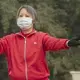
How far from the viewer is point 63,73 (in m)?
7.87

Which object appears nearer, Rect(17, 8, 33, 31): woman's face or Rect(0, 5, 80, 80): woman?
Rect(0, 5, 80, 80): woman

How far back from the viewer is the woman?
3.73 m

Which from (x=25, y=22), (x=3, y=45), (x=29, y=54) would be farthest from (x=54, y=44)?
(x=3, y=45)

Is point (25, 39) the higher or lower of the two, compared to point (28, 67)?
higher

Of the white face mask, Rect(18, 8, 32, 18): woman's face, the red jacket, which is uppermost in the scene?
Rect(18, 8, 32, 18): woman's face

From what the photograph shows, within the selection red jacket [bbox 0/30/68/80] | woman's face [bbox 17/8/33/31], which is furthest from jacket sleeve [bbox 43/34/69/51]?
woman's face [bbox 17/8/33/31]

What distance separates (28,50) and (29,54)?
0.04 meters

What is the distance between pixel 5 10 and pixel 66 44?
3463mm

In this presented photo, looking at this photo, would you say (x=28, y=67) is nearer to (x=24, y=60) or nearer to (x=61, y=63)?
(x=24, y=60)

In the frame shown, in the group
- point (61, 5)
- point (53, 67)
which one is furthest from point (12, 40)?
point (61, 5)

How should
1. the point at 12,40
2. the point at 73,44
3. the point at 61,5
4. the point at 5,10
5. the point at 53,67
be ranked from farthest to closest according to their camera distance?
the point at 61,5 < the point at 53,67 < the point at 5,10 < the point at 12,40 < the point at 73,44

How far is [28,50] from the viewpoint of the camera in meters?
3.78

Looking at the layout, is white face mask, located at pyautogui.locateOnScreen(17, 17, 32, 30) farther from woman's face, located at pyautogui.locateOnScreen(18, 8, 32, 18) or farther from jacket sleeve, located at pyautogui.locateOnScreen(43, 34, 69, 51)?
jacket sleeve, located at pyautogui.locateOnScreen(43, 34, 69, 51)

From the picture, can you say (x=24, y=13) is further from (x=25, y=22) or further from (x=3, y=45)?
(x=3, y=45)
